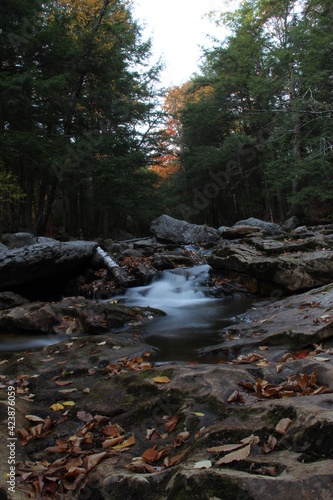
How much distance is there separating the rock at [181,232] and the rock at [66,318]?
12285 mm

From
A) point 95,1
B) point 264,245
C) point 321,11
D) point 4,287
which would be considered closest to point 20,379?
point 4,287

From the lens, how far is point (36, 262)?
8.99 m

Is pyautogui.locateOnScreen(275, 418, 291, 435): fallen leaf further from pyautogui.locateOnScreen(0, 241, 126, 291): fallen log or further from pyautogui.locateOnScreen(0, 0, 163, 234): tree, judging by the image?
pyautogui.locateOnScreen(0, 0, 163, 234): tree

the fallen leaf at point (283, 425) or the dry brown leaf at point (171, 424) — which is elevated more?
the fallen leaf at point (283, 425)

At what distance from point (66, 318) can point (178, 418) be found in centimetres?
499

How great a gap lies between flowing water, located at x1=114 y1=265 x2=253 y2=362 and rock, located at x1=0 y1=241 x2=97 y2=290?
212 centimetres

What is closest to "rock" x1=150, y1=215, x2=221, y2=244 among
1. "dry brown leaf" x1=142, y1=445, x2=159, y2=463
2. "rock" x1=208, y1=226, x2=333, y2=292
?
"rock" x1=208, y1=226, x2=333, y2=292

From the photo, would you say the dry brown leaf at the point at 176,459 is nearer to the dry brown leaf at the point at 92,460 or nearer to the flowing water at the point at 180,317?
the dry brown leaf at the point at 92,460

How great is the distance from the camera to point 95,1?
17.2 meters

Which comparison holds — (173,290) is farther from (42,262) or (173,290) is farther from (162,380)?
(162,380)

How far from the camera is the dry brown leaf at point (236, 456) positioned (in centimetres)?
145

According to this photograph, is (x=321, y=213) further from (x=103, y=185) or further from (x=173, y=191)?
(x=103, y=185)

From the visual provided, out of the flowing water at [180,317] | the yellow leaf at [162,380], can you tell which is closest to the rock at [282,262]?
the flowing water at [180,317]

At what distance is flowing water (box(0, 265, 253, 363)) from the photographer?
5.38 metres
